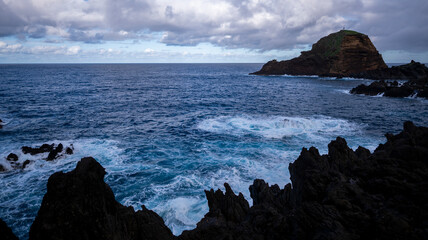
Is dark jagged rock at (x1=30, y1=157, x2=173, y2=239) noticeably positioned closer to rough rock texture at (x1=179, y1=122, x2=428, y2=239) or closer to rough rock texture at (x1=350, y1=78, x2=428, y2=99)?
rough rock texture at (x1=179, y1=122, x2=428, y2=239)

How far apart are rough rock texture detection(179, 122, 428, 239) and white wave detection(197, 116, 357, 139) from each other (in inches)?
737

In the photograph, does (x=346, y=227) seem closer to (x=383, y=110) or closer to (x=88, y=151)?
(x=88, y=151)

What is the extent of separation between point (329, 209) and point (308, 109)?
4474cm

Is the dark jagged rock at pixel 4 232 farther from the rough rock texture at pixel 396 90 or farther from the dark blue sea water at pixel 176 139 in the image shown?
the rough rock texture at pixel 396 90

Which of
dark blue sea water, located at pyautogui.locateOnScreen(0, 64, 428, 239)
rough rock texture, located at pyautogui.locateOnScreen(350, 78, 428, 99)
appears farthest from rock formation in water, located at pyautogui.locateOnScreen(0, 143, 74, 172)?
rough rock texture, located at pyautogui.locateOnScreen(350, 78, 428, 99)

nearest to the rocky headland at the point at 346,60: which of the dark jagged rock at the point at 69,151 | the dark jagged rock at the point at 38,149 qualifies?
the dark jagged rock at the point at 69,151

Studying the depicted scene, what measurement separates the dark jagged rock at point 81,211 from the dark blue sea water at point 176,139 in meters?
6.26

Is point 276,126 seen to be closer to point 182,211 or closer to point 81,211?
point 182,211

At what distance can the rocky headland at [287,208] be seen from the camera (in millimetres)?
9023

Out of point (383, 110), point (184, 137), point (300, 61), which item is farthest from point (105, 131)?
point (300, 61)

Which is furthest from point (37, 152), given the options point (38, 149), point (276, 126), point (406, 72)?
point (406, 72)

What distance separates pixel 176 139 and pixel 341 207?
79.8 ft

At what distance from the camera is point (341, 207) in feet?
35.4

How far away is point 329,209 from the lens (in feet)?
34.6
